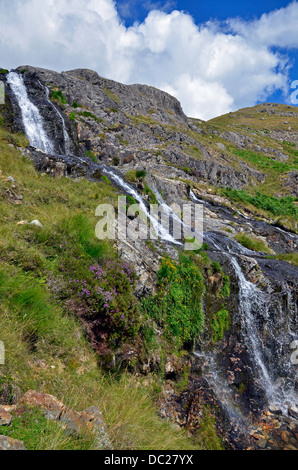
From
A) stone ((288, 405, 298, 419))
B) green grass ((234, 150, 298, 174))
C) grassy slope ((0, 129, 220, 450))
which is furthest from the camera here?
green grass ((234, 150, 298, 174))

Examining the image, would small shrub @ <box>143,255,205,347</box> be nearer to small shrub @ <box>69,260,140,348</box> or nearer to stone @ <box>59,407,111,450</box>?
small shrub @ <box>69,260,140,348</box>

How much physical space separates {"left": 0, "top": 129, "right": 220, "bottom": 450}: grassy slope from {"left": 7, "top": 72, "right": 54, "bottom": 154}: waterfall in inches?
548

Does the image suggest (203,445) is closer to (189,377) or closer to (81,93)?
(189,377)

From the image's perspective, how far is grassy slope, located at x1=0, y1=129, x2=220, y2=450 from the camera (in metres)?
2.96

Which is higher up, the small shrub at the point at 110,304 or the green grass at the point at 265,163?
the green grass at the point at 265,163

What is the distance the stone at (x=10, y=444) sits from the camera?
6.86 feet

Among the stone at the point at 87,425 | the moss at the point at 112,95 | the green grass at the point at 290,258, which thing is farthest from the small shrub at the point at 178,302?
the moss at the point at 112,95

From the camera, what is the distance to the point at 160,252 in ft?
27.4

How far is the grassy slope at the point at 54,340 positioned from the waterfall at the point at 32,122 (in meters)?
13.9

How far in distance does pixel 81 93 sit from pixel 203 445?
39.6 meters

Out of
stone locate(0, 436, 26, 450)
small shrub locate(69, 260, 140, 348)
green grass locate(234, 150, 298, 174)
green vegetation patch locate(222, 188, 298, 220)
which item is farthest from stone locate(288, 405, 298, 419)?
green grass locate(234, 150, 298, 174)

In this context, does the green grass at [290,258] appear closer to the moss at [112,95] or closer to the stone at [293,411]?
the stone at [293,411]

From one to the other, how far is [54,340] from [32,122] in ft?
73.3

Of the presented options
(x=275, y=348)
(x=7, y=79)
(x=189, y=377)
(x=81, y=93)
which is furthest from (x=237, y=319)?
(x=81, y=93)
